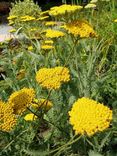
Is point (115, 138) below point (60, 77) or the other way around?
below

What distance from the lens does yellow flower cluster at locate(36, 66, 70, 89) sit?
5.93 ft

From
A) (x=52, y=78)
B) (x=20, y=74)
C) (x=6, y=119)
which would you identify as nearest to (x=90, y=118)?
(x=6, y=119)

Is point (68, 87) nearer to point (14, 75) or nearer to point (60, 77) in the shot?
point (60, 77)

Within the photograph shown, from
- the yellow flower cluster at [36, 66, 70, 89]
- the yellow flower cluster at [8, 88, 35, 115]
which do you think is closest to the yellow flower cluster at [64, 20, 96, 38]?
the yellow flower cluster at [36, 66, 70, 89]

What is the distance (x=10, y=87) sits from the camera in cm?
310

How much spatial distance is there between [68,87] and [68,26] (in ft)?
1.60

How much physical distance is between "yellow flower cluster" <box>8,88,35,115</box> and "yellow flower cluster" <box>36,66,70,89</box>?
0.06 meters

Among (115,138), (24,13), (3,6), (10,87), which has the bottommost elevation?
(3,6)

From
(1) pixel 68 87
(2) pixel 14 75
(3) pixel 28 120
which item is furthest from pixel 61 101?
(2) pixel 14 75

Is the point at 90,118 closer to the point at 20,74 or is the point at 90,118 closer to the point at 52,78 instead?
the point at 52,78

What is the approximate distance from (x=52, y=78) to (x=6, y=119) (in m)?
0.32

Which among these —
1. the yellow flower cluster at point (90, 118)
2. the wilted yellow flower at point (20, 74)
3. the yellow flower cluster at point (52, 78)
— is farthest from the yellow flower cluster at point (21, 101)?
the wilted yellow flower at point (20, 74)

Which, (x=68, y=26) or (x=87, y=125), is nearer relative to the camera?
(x=87, y=125)

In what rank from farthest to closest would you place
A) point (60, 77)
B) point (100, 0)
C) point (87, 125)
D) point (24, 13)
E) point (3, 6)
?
point (3, 6) < point (24, 13) < point (100, 0) < point (60, 77) < point (87, 125)
